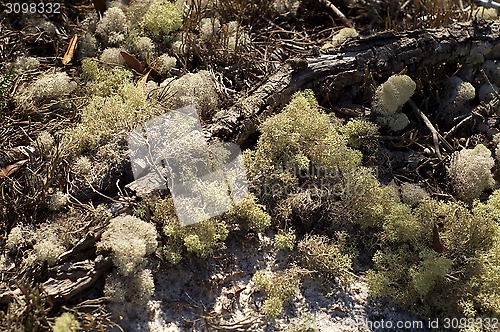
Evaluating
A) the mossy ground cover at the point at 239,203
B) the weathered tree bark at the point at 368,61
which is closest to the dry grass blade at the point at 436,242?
the mossy ground cover at the point at 239,203

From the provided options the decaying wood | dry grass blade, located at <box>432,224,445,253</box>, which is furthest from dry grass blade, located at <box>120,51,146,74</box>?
dry grass blade, located at <box>432,224,445,253</box>

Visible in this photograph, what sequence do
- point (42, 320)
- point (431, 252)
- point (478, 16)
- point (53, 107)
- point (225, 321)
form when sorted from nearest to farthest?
point (42, 320), point (225, 321), point (431, 252), point (53, 107), point (478, 16)

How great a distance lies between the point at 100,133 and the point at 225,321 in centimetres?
110

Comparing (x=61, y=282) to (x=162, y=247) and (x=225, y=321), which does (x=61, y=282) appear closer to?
(x=162, y=247)

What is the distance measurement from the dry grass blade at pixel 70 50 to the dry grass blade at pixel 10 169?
2.51 feet

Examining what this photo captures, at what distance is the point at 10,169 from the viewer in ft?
8.07

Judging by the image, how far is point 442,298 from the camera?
2.27 m

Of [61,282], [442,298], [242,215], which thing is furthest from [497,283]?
[61,282]

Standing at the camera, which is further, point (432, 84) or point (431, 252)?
point (432, 84)

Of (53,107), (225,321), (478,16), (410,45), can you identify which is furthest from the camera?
(478,16)

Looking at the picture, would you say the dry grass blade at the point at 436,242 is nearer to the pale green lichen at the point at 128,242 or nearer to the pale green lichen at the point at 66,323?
the pale green lichen at the point at 128,242

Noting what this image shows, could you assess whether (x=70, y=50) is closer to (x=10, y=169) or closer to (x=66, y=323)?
(x=10, y=169)

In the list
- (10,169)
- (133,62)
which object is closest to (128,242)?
(10,169)

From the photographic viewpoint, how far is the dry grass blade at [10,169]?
8.00 feet
